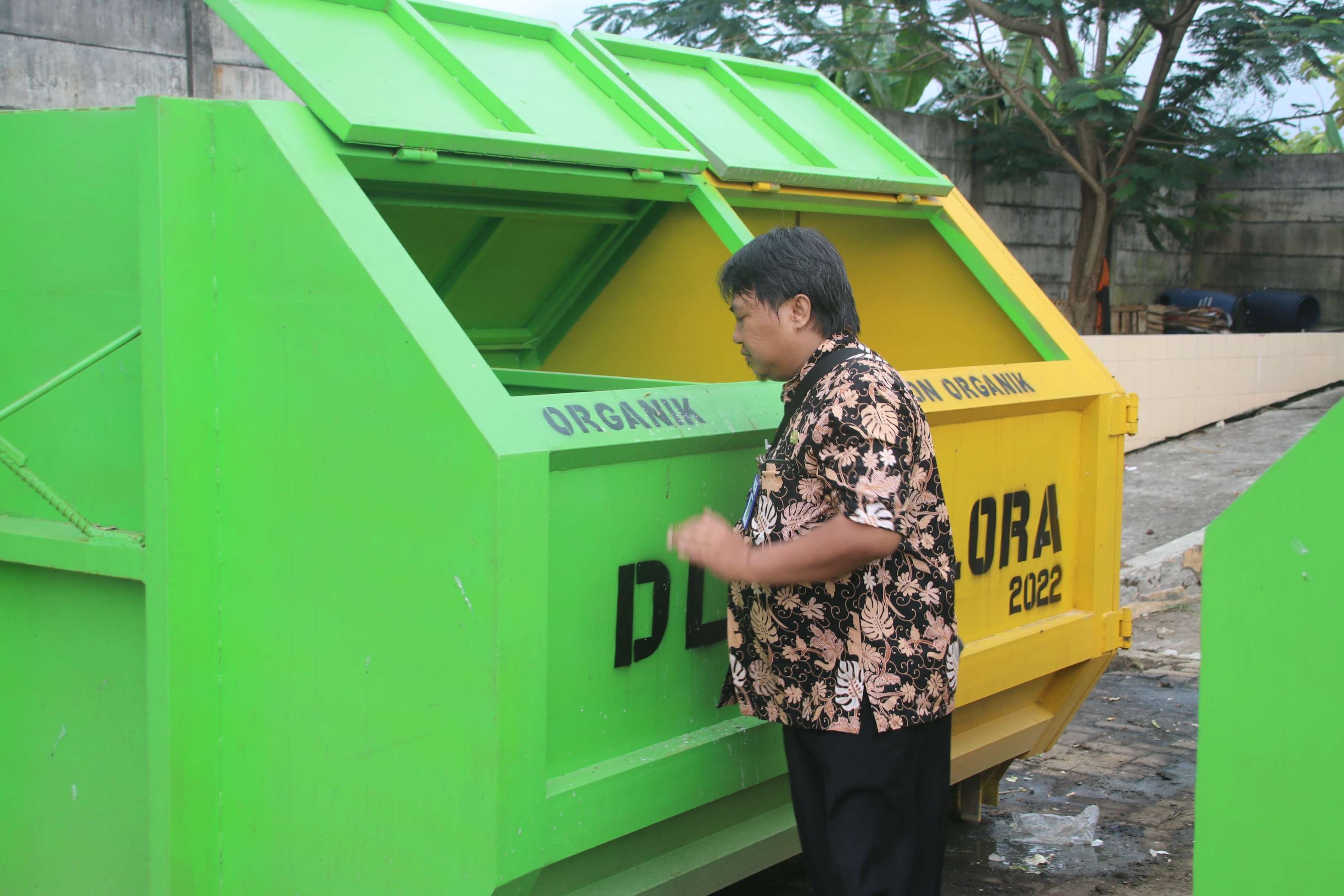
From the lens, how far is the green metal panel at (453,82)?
6.80 feet

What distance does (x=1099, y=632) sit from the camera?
3.19 m

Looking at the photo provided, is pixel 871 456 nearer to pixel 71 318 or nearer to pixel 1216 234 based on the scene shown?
pixel 71 318

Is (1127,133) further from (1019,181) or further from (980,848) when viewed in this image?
(980,848)

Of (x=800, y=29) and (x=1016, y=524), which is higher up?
(x=800, y=29)

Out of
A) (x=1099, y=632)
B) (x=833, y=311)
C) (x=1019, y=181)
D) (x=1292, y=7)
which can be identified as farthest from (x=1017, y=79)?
(x=833, y=311)

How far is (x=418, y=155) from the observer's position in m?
2.08

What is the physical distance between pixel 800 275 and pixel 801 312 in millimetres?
58

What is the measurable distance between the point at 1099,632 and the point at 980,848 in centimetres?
69

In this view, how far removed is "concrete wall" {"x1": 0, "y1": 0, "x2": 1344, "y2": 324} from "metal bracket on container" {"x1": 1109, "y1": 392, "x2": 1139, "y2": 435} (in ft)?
11.0

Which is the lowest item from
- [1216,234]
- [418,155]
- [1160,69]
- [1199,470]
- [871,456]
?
[1199,470]

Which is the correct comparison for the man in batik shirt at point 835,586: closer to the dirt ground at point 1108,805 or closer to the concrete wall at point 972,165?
the dirt ground at point 1108,805

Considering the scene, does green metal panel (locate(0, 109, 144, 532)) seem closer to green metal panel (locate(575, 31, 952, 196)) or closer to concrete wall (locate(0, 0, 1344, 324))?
green metal panel (locate(575, 31, 952, 196))

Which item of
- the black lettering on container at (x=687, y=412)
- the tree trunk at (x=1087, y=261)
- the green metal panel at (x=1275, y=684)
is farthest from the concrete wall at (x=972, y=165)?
the green metal panel at (x=1275, y=684)

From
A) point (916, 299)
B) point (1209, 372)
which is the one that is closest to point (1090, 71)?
point (1209, 372)
